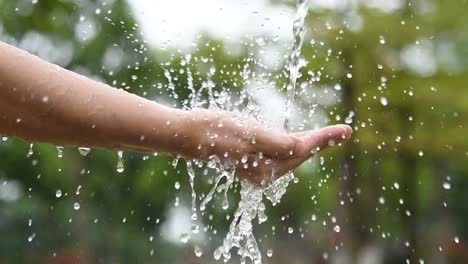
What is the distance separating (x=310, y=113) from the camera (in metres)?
8.39

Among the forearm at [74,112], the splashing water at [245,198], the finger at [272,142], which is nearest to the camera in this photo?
the forearm at [74,112]

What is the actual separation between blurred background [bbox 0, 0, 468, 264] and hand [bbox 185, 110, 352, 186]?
13.1 feet

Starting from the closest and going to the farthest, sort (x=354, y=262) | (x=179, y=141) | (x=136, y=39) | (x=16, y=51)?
(x=16, y=51) < (x=179, y=141) < (x=354, y=262) < (x=136, y=39)

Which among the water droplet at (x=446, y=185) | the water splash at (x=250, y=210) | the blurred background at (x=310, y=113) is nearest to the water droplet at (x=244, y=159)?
the water splash at (x=250, y=210)

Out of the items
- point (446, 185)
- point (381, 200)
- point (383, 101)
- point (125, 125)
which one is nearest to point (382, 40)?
point (383, 101)

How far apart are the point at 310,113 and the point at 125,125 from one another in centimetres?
693

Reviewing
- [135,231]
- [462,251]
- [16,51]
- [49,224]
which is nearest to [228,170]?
[16,51]

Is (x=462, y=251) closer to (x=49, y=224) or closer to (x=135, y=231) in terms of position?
(x=135, y=231)

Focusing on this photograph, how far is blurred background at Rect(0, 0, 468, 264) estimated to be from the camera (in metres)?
8.41

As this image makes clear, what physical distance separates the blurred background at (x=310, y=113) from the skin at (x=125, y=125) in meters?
3.99

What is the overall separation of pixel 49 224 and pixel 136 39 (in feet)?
Answer: 15.1

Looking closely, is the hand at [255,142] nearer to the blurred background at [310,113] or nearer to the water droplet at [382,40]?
the blurred background at [310,113]

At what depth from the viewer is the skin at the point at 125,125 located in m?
1.45

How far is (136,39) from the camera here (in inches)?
475
